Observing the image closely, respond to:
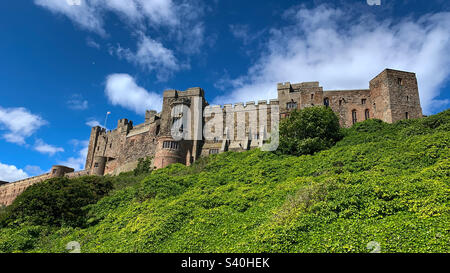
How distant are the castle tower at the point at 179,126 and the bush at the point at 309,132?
16.0 metres

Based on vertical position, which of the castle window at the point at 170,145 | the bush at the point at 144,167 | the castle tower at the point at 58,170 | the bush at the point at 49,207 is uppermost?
the castle window at the point at 170,145

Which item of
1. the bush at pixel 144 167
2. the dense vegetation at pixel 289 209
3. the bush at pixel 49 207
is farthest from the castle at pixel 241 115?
the bush at pixel 49 207

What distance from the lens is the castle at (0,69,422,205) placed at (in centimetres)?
3722

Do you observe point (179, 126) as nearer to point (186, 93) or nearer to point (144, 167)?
point (186, 93)

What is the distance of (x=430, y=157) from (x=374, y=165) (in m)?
2.95

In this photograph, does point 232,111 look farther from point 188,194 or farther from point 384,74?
point 188,194

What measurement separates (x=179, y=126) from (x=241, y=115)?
383 inches

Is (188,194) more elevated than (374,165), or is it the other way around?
(374,165)

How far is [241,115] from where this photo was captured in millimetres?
47500

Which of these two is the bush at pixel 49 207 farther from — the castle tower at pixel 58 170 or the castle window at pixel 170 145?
the castle tower at pixel 58 170

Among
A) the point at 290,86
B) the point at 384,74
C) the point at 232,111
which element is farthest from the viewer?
the point at 232,111

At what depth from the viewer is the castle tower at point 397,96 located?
36375 millimetres

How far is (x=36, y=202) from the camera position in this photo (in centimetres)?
2184
